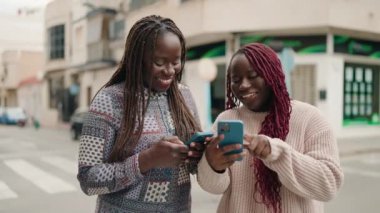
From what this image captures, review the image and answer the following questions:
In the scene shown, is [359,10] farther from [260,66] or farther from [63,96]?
[63,96]

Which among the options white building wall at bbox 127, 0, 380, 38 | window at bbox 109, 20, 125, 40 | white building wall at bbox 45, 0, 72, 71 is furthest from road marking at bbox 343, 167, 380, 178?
white building wall at bbox 45, 0, 72, 71

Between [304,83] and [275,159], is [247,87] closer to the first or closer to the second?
[275,159]

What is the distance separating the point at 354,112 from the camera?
16031mm

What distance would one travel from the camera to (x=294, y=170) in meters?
1.57

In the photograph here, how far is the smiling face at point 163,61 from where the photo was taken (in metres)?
1.62

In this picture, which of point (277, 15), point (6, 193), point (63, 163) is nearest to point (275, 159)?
point (6, 193)

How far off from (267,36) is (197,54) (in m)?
3.48

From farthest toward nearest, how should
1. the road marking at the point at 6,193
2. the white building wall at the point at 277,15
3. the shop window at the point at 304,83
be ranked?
1. the shop window at the point at 304,83
2. the white building wall at the point at 277,15
3. the road marking at the point at 6,193

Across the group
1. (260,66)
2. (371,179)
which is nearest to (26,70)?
(371,179)

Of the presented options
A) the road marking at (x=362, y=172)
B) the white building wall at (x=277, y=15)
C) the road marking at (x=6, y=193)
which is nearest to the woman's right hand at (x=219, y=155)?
the road marking at (x=6, y=193)

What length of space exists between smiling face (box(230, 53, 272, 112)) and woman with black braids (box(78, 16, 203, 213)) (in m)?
0.22

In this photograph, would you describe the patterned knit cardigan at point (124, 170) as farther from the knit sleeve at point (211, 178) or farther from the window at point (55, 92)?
the window at point (55, 92)

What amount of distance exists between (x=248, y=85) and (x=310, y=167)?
0.39 meters

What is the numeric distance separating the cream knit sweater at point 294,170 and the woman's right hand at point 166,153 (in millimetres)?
143
